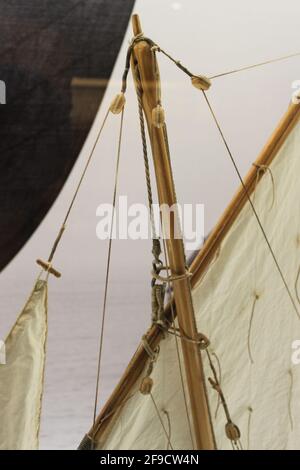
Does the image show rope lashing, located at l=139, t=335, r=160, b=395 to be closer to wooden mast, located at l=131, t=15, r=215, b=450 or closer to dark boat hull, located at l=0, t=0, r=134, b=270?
wooden mast, located at l=131, t=15, r=215, b=450

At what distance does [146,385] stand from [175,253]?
0.16 m

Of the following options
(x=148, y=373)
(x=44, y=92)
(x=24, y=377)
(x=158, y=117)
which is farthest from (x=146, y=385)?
(x=44, y=92)

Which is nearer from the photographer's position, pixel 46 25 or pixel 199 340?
pixel 199 340

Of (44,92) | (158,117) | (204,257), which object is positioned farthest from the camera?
(44,92)

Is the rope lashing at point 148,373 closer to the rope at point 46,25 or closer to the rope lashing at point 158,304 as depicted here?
the rope lashing at point 158,304

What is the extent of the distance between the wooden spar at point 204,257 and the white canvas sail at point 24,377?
0.08 meters

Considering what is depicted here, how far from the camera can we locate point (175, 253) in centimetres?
76

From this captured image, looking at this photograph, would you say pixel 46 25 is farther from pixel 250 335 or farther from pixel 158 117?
pixel 250 335

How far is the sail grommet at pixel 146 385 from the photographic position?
30.8 inches

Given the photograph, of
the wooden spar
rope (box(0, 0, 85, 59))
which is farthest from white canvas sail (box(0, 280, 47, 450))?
rope (box(0, 0, 85, 59))

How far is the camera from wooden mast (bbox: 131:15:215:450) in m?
0.74

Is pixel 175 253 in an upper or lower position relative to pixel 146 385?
upper

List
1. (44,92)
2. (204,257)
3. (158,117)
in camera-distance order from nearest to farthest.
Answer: (158,117) → (204,257) → (44,92)
